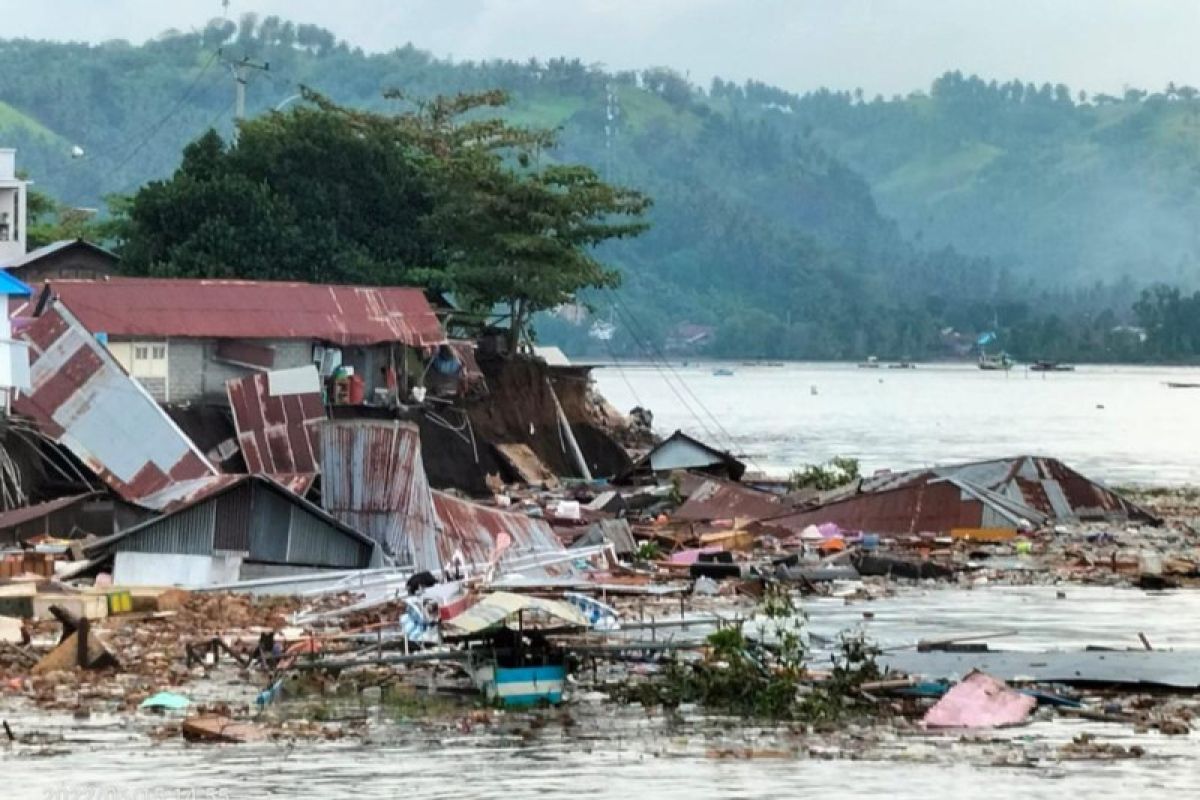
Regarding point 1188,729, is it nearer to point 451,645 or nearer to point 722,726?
point 722,726

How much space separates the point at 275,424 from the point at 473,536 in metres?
7.95

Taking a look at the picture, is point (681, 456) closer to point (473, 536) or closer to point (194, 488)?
point (194, 488)

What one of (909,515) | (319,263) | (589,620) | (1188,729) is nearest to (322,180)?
(319,263)

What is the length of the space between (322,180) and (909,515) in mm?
26245

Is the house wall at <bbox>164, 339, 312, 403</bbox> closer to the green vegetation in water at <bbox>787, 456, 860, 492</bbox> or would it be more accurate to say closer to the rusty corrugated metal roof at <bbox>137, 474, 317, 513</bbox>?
the rusty corrugated metal roof at <bbox>137, 474, 317, 513</bbox>

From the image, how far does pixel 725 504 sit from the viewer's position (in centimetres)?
4175

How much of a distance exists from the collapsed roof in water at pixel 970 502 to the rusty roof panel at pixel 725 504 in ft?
3.45

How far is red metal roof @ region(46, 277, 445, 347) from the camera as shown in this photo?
40406mm

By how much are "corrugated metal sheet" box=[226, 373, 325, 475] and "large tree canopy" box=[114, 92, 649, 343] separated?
18.2m

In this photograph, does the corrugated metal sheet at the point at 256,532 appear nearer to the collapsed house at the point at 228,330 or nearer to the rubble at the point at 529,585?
the rubble at the point at 529,585

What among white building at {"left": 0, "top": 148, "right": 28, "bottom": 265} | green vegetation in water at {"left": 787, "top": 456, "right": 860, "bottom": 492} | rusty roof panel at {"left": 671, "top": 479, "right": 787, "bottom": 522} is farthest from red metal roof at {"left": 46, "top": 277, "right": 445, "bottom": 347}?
white building at {"left": 0, "top": 148, "right": 28, "bottom": 265}

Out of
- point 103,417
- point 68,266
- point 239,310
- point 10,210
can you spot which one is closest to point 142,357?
point 239,310

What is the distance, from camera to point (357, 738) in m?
19.3
